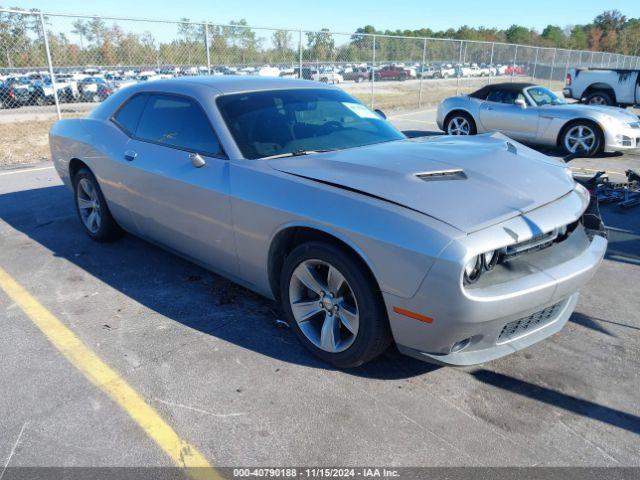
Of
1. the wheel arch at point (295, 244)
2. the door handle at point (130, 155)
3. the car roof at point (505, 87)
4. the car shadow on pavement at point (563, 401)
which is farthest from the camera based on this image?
the car roof at point (505, 87)

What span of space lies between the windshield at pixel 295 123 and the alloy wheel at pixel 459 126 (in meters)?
7.12

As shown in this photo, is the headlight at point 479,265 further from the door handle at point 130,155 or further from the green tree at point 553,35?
the green tree at point 553,35

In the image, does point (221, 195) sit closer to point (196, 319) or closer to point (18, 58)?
point (196, 319)

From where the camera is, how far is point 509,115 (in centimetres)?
995

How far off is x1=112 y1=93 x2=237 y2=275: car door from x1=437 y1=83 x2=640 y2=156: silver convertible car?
22.3 feet

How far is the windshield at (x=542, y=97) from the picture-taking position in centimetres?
990

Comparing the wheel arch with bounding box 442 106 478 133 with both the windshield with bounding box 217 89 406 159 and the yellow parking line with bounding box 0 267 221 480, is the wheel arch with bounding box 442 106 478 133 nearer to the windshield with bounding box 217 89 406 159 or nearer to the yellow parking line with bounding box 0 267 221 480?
the windshield with bounding box 217 89 406 159

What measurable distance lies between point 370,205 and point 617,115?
8.37 metres

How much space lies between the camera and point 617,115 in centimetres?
904

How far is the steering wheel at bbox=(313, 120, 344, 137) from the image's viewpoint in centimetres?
374

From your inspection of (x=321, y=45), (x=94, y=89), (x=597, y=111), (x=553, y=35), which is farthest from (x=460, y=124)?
(x=553, y=35)

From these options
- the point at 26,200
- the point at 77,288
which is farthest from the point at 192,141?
the point at 26,200

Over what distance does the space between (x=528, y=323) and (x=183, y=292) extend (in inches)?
99.0

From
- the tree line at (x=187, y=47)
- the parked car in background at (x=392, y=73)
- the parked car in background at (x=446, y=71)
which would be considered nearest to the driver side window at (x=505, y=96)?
the tree line at (x=187, y=47)
